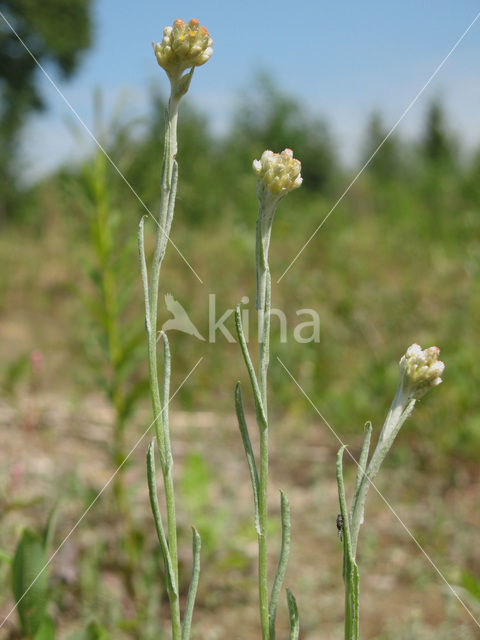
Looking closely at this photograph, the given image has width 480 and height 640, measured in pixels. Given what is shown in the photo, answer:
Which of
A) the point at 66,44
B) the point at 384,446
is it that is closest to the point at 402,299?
the point at 384,446

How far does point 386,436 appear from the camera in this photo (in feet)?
1.44

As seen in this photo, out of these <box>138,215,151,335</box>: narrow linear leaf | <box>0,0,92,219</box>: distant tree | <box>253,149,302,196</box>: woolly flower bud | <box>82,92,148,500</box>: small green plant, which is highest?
<box>0,0,92,219</box>: distant tree

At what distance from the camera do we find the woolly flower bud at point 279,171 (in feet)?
1.42

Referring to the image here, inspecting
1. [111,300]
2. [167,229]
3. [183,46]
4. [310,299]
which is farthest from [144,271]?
[310,299]

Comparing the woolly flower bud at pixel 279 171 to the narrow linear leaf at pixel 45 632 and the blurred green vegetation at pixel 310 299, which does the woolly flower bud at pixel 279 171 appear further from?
the narrow linear leaf at pixel 45 632

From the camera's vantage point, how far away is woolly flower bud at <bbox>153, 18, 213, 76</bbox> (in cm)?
42

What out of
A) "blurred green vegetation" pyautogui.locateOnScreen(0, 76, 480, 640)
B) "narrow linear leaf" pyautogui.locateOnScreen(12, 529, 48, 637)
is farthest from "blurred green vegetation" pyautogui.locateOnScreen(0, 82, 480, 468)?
"narrow linear leaf" pyautogui.locateOnScreen(12, 529, 48, 637)

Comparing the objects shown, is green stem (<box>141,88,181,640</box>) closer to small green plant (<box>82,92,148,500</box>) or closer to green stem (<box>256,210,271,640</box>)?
green stem (<box>256,210,271,640</box>)

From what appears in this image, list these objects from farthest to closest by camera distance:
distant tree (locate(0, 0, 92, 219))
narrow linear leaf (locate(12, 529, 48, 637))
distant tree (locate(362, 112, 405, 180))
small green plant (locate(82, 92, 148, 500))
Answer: distant tree (locate(362, 112, 405, 180)), distant tree (locate(0, 0, 92, 219)), small green plant (locate(82, 92, 148, 500)), narrow linear leaf (locate(12, 529, 48, 637))

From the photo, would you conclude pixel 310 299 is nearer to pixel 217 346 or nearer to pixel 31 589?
pixel 217 346

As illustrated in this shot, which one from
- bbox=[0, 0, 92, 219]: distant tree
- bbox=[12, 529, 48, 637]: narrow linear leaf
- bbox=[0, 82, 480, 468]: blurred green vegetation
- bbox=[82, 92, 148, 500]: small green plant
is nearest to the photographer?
bbox=[12, 529, 48, 637]: narrow linear leaf

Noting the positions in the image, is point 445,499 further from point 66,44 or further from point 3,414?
point 66,44

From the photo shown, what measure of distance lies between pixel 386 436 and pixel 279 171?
19 cm

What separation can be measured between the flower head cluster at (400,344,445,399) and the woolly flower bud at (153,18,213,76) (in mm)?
236
